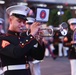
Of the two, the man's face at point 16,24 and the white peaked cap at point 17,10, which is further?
the white peaked cap at point 17,10

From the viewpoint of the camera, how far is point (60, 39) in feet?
42.8

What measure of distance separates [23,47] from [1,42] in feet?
0.99

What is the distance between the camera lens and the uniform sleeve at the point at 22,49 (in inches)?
111

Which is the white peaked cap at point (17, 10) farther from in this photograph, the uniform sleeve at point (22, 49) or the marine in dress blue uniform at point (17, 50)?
the uniform sleeve at point (22, 49)

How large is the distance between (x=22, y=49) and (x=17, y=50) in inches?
2.0

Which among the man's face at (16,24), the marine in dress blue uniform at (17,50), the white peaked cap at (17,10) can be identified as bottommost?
the marine in dress blue uniform at (17,50)

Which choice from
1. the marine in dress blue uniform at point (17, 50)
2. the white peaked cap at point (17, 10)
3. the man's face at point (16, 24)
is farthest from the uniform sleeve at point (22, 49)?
the white peaked cap at point (17, 10)

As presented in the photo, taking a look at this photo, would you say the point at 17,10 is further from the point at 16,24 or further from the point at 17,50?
the point at 17,50

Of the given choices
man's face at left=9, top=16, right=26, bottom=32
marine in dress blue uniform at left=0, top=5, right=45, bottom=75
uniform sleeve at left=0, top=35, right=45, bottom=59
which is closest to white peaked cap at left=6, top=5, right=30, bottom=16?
marine in dress blue uniform at left=0, top=5, right=45, bottom=75

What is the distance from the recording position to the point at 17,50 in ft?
9.23

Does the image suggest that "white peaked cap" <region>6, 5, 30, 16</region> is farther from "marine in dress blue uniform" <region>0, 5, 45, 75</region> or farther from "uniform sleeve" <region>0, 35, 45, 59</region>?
"uniform sleeve" <region>0, 35, 45, 59</region>

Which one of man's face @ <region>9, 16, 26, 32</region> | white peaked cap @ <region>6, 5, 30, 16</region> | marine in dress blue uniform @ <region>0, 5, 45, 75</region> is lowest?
marine in dress blue uniform @ <region>0, 5, 45, 75</region>

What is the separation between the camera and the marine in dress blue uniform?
285 cm

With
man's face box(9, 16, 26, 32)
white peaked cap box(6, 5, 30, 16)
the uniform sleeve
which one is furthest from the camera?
white peaked cap box(6, 5, 30, 16)
